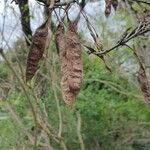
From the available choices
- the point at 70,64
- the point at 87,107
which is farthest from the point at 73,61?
the point at 87,107

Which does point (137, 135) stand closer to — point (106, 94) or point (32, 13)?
point (106, 94)

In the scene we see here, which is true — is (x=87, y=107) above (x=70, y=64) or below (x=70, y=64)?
below

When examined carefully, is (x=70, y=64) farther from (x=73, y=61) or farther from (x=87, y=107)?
(x=87, y=107)

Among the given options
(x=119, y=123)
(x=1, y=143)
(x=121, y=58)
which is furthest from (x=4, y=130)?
(x=121, y=58)

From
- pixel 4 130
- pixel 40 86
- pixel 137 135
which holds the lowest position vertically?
pixel 137 135

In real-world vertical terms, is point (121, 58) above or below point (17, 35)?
below

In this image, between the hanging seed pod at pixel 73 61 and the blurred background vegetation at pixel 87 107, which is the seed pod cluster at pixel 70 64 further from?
the blurred background vegetation at pixel 87 107

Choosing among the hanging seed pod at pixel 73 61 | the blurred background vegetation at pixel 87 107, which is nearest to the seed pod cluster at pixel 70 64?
the hanging seed pod at pixel 73 61
